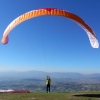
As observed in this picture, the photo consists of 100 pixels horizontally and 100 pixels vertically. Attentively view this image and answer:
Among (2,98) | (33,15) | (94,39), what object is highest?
(33,15)

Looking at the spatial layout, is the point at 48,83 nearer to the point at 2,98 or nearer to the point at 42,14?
the point at 2,98

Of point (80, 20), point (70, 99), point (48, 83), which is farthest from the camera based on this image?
point (48, 83)

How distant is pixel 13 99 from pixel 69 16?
10291 millimetres

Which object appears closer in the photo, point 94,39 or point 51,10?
point 51,10

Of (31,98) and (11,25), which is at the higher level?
(11,25)

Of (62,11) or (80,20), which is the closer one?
(62,11)

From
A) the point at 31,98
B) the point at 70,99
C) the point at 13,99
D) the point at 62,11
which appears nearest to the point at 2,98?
the point at 13,99

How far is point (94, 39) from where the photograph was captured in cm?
2408

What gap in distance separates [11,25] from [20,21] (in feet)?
5.43

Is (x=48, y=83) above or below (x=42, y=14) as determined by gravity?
below

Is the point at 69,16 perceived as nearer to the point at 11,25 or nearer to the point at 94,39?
the point at 94,39

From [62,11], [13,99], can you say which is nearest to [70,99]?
[13,99]

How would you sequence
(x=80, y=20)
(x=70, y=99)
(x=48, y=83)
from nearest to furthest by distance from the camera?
(x=70, y=99), (x=80, y=20), (x=48, y=83)

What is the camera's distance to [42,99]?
69.8 feet
